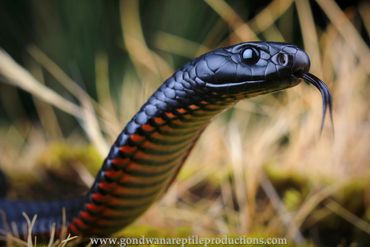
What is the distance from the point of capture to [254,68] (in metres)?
1.24

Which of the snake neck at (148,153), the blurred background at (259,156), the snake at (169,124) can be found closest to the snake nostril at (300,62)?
the snake at (169,124)

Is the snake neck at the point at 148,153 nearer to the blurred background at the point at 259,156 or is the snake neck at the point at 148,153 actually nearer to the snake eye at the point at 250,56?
the snake eye at the point at 250,56

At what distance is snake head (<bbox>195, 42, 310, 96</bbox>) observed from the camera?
1.22 m

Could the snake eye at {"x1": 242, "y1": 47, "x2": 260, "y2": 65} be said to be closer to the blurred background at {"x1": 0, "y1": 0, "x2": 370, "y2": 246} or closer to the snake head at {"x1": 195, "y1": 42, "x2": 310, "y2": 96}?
the snake head at {"x1": 195, "y1": 42, "x2": 310, "y2": 96}

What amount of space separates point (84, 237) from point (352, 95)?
176cm

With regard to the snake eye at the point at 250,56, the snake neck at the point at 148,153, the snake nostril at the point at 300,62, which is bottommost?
the snake neck at the point at 148,153

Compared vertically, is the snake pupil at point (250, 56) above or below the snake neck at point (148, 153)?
above

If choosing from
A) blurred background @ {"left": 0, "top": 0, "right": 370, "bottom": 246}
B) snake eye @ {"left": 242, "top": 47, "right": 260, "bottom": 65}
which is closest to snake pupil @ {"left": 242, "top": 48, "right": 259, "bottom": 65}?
snake eye @ {"left": 242, "top": 47, "right": 260, "bottom": 65}

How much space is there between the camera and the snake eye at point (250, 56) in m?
1.25

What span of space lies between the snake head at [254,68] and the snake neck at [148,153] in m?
0.04

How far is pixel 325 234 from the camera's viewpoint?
6.72 ft

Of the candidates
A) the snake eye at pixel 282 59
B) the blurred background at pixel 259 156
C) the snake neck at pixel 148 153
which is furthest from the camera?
the blurred background at pixel 259 156

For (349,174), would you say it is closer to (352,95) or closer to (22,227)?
(352,95)

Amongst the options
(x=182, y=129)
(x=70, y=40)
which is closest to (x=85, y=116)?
(x=182, y=129)
